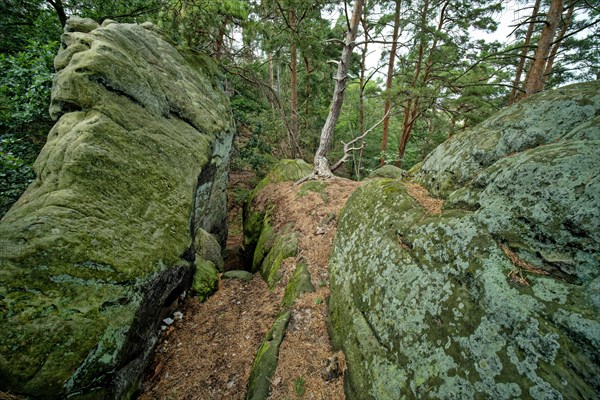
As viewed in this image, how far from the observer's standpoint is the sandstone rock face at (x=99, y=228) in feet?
8.02

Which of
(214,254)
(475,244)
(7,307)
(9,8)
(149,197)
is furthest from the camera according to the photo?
(9,8)

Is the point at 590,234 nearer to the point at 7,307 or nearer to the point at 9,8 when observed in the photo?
the point at 7,307

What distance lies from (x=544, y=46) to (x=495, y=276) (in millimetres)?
6247

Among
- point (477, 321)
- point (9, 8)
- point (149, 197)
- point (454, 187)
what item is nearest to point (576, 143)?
point (454, 187)

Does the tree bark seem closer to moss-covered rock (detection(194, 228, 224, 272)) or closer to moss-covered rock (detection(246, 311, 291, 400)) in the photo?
moss-covered rock (detection(194, 228, 224, 272))

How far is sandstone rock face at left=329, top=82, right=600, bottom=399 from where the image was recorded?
6.27 feet

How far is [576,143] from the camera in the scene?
2.42m

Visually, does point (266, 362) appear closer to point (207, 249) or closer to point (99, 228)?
point (99, 228)

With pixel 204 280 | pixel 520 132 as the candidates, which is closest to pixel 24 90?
pixel 204 280

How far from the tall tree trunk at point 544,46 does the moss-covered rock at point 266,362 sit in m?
7.18

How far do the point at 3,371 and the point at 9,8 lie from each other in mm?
11030

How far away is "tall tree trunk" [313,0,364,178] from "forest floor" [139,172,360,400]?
2.42m

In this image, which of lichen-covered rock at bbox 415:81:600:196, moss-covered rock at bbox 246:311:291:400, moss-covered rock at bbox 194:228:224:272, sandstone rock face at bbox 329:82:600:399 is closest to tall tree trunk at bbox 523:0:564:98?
lichen-covered rock at bbox 415:81:600:196

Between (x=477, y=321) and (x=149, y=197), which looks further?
(x=149, y=197)
